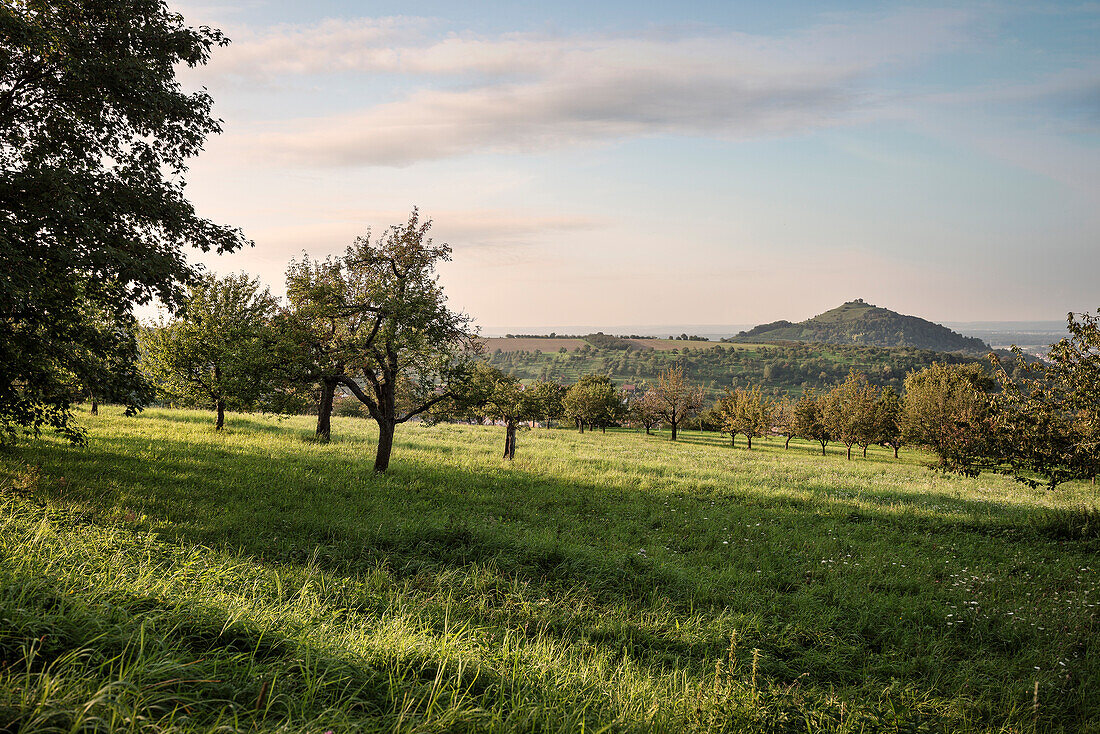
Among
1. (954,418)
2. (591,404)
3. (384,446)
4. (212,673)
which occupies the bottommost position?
(591,404)

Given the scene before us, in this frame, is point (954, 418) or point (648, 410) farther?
point (648, 410)

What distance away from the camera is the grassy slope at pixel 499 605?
12.2 feet

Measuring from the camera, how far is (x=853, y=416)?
156ft

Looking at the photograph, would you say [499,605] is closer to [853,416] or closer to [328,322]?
[328,322]

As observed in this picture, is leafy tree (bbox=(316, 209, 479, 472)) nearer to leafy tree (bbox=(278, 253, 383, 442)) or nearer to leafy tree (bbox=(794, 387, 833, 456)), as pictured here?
leafy tree (bbox=(278, 253, 383, 442))

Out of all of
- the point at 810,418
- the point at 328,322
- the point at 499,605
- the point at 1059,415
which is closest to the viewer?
the point at 499,605

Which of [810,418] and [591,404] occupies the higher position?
[591,404]

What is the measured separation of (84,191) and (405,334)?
7.95 metres

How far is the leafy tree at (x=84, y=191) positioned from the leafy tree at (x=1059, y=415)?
2171 cm

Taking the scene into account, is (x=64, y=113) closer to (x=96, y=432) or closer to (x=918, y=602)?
(x=96, y=432)

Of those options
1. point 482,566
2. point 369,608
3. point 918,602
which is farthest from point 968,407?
point 369,608

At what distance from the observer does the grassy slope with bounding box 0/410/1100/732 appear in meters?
3.71

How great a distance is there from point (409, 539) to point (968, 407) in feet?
151

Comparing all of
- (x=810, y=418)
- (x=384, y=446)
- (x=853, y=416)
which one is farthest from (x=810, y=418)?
(x=384, y=446)
